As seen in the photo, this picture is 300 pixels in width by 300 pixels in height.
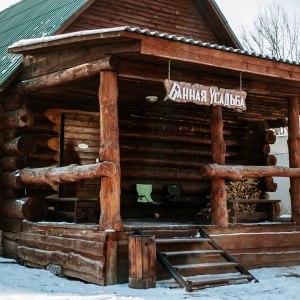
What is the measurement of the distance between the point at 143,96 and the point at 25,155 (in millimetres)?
2797

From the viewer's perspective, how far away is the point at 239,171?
33.8 ft

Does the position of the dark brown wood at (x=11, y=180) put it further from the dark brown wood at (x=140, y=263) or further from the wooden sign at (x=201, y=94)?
the wooden sign at (x=201, y=94)

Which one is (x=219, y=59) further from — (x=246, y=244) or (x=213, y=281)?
(x=213, y=281)

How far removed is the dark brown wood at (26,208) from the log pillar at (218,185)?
3.53 meters

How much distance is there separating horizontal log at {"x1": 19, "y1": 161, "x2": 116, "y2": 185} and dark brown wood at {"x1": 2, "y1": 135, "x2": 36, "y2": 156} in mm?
428

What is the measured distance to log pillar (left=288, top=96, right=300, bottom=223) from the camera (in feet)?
37.2

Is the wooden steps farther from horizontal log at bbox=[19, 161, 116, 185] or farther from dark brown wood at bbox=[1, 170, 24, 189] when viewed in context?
dark brown wood at bbox=[1, 170, 24, 189]

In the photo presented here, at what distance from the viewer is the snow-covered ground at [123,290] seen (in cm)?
767

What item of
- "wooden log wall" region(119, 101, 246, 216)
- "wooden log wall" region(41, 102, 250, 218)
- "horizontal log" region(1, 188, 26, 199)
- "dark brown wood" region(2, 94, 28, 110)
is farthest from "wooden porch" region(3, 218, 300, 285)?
"wooden log wall" region(119, 101, 246, 216)

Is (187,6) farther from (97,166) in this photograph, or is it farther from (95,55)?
(97,166)

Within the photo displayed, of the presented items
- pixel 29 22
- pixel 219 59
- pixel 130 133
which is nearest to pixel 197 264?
pixel 219 59

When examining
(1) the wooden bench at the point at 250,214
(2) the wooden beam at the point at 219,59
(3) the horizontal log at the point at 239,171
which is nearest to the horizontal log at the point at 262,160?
(1) the wooden bench at the point at 250,214

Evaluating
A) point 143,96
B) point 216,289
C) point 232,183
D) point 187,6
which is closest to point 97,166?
point 216,289

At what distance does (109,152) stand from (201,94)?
6.19 ft
